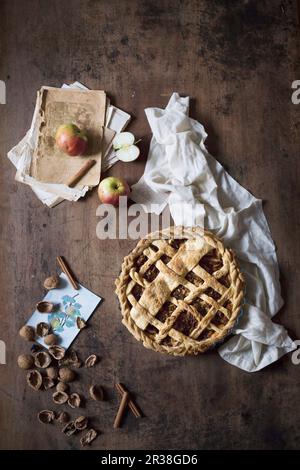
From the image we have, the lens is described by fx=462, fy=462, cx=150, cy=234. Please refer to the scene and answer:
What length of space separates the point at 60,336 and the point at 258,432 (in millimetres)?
824

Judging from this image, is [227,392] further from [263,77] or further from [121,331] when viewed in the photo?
[263,77]

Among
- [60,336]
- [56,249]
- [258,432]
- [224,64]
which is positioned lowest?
[258,432]

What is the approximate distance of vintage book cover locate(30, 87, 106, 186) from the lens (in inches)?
72.5

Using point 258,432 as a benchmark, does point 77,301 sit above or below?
above

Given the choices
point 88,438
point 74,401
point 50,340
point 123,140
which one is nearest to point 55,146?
point 123,140

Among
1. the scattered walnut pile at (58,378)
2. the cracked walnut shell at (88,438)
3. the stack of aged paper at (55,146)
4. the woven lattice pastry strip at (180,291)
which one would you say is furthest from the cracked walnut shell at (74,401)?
the stack of aged paper at (55,146)

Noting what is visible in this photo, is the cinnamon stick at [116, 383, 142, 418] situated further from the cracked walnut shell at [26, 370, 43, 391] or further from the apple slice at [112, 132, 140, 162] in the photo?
the apple slice at [112, 132, 140, 162]

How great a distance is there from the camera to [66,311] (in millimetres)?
1775

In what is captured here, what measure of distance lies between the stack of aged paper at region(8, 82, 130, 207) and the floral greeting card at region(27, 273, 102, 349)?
0.36 meters

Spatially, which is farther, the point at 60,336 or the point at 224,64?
the point at 224,64

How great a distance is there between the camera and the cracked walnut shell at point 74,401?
172 cm

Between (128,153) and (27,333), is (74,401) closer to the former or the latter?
(27,333)
